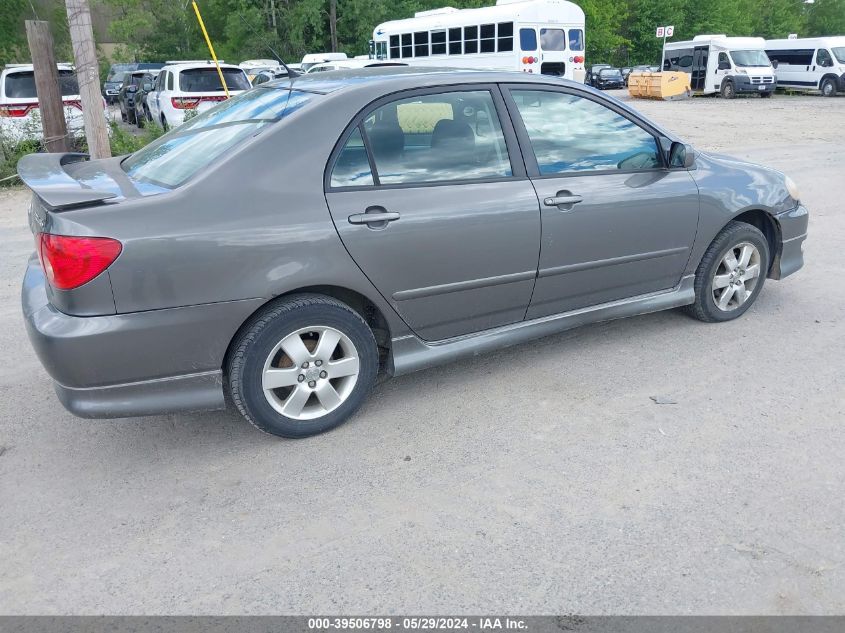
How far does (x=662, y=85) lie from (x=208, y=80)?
21.0 metres

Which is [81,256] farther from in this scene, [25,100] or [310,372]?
[25,100]

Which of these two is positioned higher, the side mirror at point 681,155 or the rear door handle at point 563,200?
the side mirror at point 681,155

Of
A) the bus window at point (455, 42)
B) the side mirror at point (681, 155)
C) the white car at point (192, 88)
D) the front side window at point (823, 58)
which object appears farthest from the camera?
the front side window at point (823, 58)

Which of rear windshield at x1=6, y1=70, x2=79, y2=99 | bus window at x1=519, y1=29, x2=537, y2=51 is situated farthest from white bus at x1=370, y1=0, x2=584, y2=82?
rear windshield at x1=6, y1=70, x2=79, y2=99

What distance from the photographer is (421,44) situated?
27391mm

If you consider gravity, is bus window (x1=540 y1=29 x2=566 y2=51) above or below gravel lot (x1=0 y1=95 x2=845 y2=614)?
above

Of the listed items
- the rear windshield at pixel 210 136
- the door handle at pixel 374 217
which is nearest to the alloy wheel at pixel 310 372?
the door handle at pixel 374 217

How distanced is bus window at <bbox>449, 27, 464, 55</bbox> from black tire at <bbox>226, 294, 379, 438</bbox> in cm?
2410

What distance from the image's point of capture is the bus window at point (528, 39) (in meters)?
23.5

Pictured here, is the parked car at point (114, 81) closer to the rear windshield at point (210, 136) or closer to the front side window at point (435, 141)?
the rear windshield at point (210, 136)

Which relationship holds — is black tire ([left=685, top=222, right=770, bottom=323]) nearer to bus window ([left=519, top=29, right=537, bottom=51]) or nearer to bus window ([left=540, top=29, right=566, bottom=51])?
bus window ([left=519, top=29, right=537, bottom=51])

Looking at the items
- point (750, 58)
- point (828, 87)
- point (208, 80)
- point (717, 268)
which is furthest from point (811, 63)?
point (717, 268)

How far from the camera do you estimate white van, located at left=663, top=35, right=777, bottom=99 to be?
30.3 meters

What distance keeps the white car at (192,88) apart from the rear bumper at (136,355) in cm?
1234
